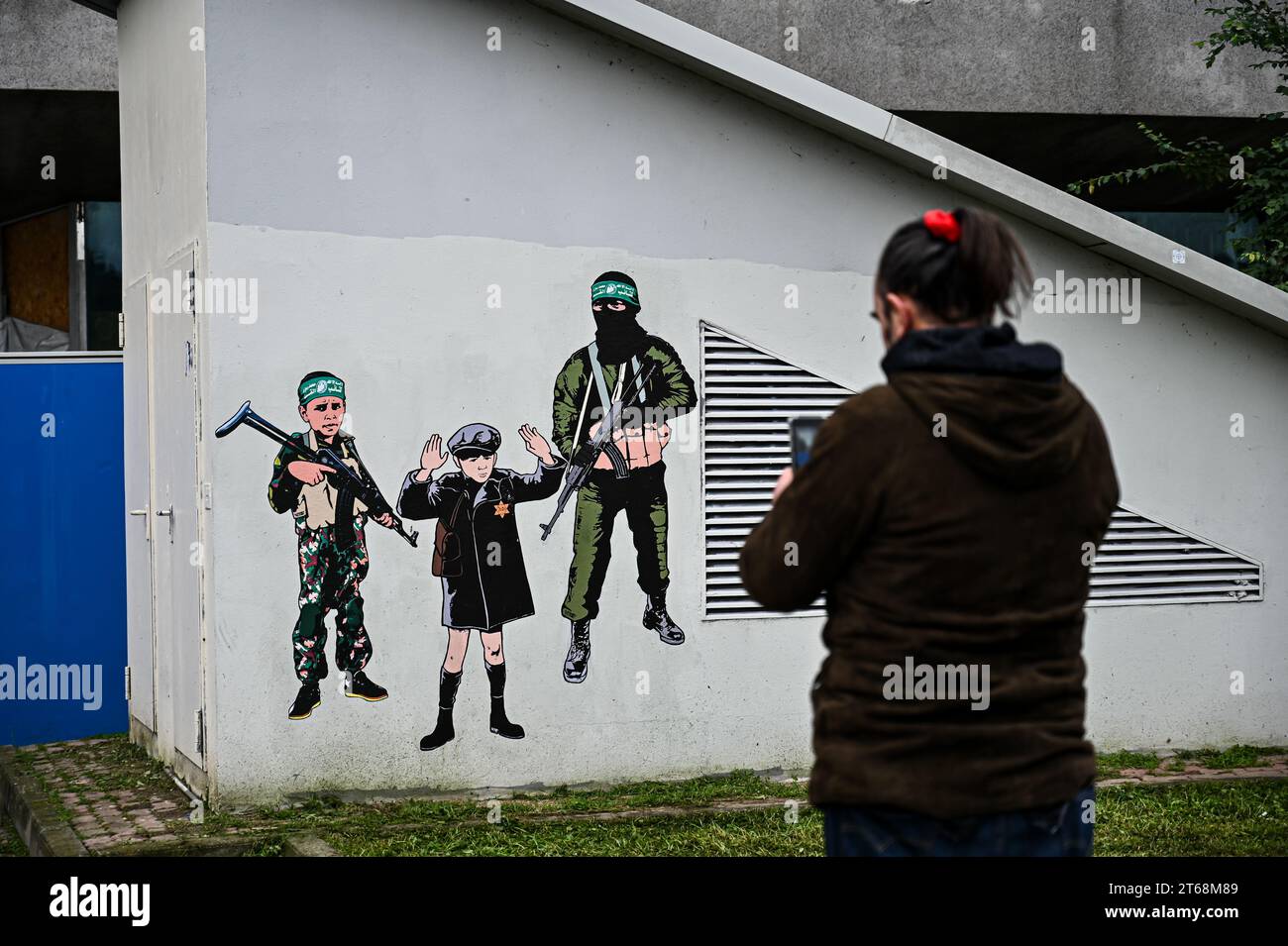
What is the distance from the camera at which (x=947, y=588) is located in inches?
97.5

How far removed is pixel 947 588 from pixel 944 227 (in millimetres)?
685

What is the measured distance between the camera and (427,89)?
7.42 meters

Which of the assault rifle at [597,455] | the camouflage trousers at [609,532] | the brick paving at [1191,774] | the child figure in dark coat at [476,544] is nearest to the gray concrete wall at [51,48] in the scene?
the child figure in dark coat at [476,544]

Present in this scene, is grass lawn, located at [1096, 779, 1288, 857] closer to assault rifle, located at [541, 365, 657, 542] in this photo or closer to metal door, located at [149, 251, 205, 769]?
assault rifle, located at [541, 365, 657, 542]

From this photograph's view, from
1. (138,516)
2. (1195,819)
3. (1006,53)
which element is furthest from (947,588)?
(1006,53)

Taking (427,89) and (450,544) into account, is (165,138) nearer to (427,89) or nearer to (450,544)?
(427,89)

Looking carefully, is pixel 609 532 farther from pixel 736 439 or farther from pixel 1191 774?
pixel 1191 774

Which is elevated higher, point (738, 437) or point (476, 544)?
point (738, 437)

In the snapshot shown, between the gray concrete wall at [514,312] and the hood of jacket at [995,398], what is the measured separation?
5075mm

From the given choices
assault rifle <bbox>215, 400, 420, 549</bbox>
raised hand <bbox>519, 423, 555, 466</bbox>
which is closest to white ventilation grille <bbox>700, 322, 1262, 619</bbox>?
raised hand <bbox>519, 423, 555, 466</bbox>

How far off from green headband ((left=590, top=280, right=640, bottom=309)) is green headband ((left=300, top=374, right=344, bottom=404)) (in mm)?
1435

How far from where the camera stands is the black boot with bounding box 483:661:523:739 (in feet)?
24.4
